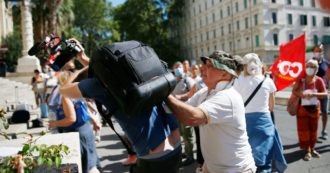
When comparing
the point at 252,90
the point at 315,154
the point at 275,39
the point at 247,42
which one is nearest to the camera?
the point at 252,90

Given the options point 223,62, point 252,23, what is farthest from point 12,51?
point 252,23

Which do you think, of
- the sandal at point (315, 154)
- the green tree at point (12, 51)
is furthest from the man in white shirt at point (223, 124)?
the green tree at point (12, 51)

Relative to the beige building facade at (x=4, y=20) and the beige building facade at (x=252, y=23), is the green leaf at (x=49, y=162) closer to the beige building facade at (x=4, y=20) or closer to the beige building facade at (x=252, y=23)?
the beige building facade at (x=4, y=20)

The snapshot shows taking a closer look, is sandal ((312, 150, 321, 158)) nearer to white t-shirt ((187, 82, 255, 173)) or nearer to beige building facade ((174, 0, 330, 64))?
white t-shirt ((187, 82, 255, 173))

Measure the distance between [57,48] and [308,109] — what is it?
16.8 feet

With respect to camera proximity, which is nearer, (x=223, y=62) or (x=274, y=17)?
(x=223, y=62)

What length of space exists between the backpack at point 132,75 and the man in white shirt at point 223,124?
0.63 m

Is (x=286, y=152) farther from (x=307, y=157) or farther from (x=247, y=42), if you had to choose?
(x=247, y=42)

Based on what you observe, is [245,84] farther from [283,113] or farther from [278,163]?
[283,113]

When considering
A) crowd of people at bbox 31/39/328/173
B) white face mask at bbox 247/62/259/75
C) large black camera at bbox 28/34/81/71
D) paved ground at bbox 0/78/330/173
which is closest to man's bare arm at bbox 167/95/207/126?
crowd of people at bbox 31/39/328/173

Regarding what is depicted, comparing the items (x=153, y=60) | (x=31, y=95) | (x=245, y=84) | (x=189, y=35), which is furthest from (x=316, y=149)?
(x=189, y=35)

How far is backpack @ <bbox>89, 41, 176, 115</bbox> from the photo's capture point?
5.90 ft

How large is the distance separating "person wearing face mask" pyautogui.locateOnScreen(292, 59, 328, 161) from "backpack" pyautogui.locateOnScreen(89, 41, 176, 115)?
16.3ft

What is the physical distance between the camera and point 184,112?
7.11 feet
